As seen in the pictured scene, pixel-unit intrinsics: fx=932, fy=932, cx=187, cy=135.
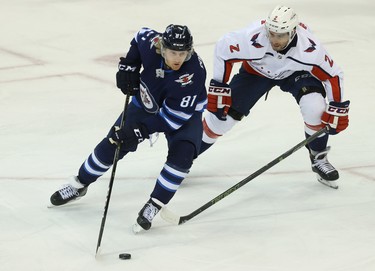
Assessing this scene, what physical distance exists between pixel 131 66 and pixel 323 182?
1236 millimetres

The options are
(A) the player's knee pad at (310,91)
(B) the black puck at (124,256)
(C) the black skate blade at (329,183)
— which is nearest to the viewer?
(B) the black puck at (124,256)

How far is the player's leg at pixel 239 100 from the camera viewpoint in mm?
4711

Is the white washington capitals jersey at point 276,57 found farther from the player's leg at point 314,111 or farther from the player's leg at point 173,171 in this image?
the player's leg at point 173,171

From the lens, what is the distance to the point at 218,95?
4.58 meters

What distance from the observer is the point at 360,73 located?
693 cm

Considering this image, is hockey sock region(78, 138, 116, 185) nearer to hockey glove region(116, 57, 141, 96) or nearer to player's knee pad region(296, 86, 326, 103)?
hockey glove region(116, 57, 141, 96)

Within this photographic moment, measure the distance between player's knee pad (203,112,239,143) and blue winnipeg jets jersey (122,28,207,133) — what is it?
56cm

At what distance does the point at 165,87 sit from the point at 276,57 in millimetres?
726

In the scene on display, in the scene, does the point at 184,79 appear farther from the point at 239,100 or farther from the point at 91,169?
the point at 239,100

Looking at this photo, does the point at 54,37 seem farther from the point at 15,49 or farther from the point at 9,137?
the point at 9,137

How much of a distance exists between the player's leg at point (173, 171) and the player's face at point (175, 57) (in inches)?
12.0

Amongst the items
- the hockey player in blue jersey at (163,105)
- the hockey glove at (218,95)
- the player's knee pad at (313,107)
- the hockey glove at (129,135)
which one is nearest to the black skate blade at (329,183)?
the player's knee pad at (313,107)

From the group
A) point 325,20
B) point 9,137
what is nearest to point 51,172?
point 9,137

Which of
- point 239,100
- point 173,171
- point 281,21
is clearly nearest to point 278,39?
point 281,21
